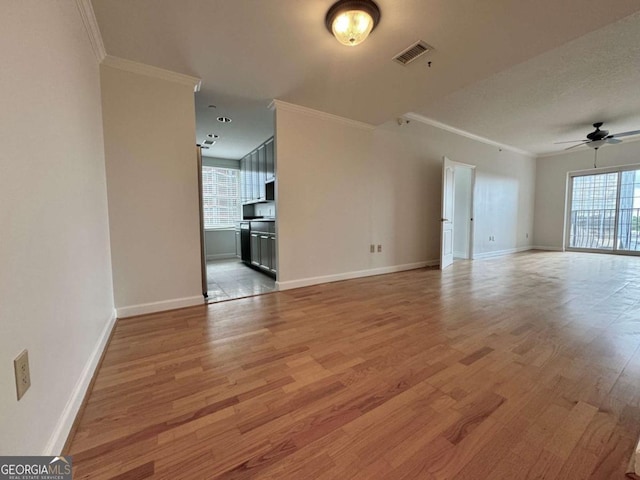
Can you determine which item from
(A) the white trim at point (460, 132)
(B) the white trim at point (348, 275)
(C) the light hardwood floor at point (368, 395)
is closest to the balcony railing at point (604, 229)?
(A) the white trim at point (460, 132)

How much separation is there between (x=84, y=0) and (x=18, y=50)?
1.27 meters

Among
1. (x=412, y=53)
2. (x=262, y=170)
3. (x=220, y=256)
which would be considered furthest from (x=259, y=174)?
(x=412, y=53)

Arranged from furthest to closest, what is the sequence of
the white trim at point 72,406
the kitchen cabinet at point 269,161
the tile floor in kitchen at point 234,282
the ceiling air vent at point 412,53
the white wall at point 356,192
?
1. the kitchen cabinet at point 269,161
2. the white wall at point 356,192
3. the tile floor in kitchen at point 234,282
4. the ceiling air vent at point 412,53
5. the white trim at point 72,406

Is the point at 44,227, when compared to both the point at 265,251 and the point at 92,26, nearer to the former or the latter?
the point at 92,26

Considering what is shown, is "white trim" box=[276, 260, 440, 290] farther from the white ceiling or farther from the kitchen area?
the white ceiling

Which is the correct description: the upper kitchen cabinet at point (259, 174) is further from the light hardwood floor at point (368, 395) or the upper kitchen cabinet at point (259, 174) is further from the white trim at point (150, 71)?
the light hardwood floor at point (368, 395)

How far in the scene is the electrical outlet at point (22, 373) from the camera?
82 cm

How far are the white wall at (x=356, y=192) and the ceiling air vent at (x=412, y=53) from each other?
1467 millimetres

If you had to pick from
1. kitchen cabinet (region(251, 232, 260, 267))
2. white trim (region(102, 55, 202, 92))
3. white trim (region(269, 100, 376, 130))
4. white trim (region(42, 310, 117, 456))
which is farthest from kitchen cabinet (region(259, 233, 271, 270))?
white trim (region(42, 310, 117, 456))

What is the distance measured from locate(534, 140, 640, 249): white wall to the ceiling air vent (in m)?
7.37

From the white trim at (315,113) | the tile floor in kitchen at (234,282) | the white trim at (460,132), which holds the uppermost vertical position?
the white trim at (460,132)

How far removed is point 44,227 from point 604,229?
10.4 meters

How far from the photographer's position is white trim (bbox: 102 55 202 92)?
2395 mm

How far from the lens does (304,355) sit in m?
1.80
